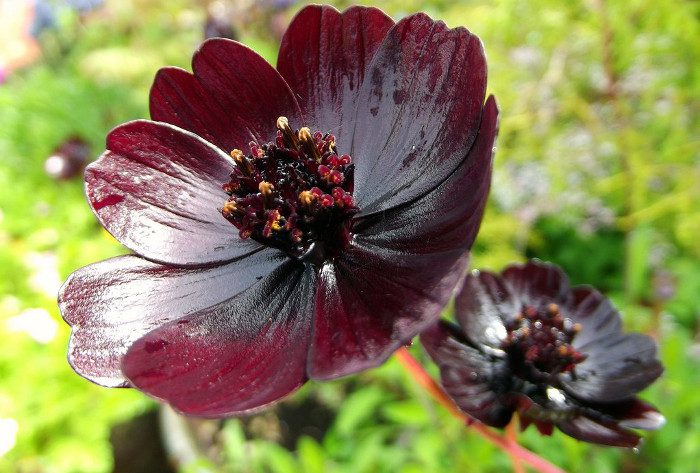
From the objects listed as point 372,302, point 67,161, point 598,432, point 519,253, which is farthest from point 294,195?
point 67,161

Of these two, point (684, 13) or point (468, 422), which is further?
point (684, 13)

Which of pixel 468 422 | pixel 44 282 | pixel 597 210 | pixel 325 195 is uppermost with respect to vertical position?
pixel 597 210

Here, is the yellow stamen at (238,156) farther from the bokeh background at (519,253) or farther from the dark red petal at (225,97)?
the bokeh background at (519,253)

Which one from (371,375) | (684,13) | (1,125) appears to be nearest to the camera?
(684,13)

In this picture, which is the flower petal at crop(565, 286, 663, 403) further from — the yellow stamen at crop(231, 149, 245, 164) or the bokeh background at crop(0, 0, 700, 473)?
the yellow stamen at crop(231, 149, 245, 164)

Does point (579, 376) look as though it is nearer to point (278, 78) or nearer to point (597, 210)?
point (278, 78)

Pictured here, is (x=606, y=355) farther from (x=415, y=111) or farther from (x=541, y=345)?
(x=415, y=111)

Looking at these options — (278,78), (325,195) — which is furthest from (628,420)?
(278,78)
